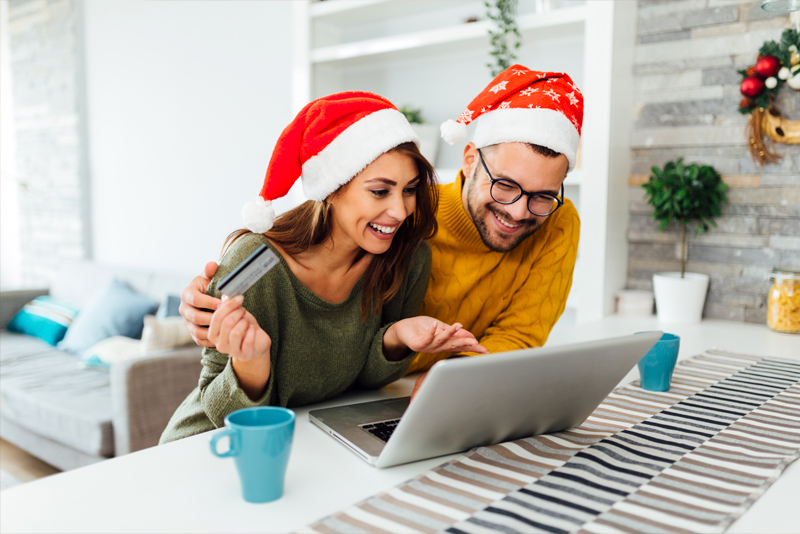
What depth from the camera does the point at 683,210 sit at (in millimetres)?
1819

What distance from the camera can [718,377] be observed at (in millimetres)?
1218

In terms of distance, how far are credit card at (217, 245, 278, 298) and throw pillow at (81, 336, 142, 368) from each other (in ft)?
7.08

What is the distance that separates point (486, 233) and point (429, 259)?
0.14 m

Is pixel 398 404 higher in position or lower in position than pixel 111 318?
higher

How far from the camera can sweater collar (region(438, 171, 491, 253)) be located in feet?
4.44

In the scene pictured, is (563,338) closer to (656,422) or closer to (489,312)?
(489,312)

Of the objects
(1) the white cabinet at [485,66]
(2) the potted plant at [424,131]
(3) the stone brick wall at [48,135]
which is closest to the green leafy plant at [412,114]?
(2) the potted plant at [424,131]

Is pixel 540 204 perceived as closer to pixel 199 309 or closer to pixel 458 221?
pixel 458 221

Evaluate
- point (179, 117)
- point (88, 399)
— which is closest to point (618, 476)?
point (88, 399)

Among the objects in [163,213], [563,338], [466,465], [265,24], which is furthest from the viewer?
[163,213]

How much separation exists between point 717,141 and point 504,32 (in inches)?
28.5

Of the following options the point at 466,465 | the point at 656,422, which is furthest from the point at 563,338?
the point at 466,465

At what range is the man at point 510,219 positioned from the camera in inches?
47.0

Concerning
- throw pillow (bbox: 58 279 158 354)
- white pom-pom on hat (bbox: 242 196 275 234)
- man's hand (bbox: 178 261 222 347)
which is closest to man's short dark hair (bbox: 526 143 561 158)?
white pom-pom on hat (bbox: 242 196 275 234)
